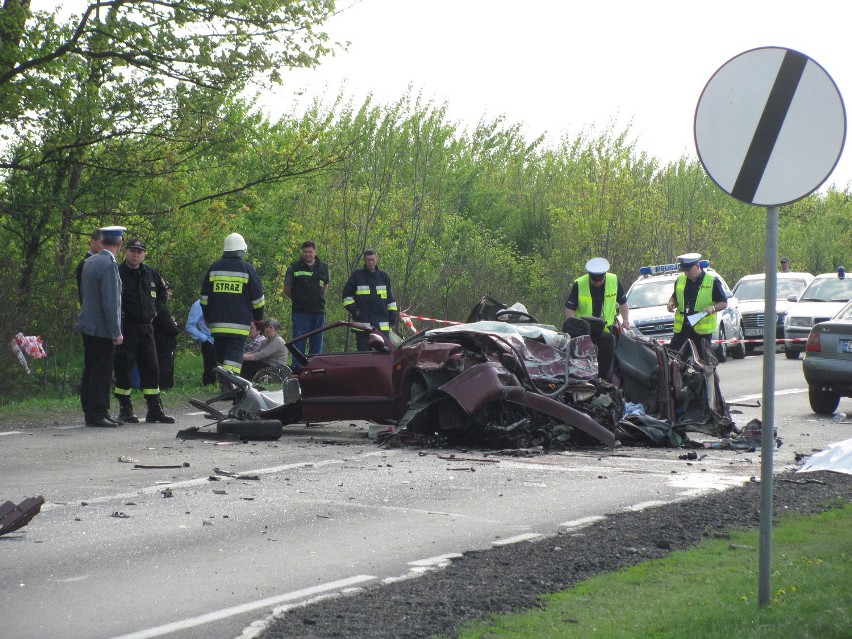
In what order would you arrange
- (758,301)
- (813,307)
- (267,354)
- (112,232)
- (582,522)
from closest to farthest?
1. (582,522)
2. (112,232)
3. (267,354)
4. (813,307)
5. (758,301)

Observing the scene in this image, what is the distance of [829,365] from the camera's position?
15.1 metres

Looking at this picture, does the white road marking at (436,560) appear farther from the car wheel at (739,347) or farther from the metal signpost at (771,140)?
the car wheel at (739,347)

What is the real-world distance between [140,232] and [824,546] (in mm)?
13950

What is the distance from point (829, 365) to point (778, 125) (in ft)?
34.8

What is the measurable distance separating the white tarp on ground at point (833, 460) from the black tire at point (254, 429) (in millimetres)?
4787

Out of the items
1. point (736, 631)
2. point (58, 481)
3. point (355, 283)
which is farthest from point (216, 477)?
point (355, 283)

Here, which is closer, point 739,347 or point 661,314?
point 661,314

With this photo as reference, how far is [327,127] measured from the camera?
33.0 meters

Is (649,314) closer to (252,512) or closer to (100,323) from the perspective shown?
(100,323)

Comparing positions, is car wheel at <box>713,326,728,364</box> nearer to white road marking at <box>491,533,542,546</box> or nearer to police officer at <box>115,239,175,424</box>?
police officer at <box>115,239,175,424</box>

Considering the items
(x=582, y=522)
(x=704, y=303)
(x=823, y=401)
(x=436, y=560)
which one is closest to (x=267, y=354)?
(x=704, y=303)

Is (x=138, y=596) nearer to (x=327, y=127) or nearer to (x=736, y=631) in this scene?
(x=736, y=631)

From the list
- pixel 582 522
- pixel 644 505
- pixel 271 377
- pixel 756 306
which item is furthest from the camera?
pixel 756 306

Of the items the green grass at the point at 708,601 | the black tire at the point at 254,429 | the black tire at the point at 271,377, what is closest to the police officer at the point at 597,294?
the black tire at the point at 271,377
